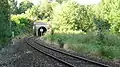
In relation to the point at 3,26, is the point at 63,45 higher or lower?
lower

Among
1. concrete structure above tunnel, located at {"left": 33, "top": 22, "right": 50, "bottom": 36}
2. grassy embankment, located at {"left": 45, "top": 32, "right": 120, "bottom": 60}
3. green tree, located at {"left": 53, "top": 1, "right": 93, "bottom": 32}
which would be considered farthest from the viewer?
concrete structure above tunnel, located at {"left": 33, "top": 22, "right": 50, "bottom": 36}

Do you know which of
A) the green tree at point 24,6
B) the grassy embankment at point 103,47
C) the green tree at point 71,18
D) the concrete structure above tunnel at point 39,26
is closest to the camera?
the grassy embankment at point 103,47

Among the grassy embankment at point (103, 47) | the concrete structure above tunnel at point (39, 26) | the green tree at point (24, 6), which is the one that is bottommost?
the concrete structure above tunnel at point (39, 26)

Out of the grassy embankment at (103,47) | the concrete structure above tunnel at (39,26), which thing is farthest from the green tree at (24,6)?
the grassy embankment at (103,47)

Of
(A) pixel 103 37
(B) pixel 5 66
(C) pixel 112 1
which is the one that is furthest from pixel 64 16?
(B) pixel 5 66

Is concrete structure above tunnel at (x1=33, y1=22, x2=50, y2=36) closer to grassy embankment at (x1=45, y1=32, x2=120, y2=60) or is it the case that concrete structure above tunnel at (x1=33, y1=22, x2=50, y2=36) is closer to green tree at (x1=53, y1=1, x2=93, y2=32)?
green tree at (x1=53, y1=1, x2=93, y2=32)

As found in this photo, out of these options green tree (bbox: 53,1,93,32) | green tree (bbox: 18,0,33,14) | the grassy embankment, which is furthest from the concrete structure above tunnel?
the grassy embankment

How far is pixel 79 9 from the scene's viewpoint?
6178cm

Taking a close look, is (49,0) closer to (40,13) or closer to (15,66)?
(40,13)

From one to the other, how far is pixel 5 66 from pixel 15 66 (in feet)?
1.66

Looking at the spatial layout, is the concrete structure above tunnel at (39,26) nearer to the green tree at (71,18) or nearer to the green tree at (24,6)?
the green tree at (24,6)

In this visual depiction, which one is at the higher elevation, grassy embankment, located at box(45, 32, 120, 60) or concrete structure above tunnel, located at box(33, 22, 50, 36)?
grassy embankment, located at box(45, 32, 120, 60)

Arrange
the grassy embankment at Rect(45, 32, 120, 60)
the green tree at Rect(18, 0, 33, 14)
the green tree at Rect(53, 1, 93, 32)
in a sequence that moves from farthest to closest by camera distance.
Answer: the green tree at Rect(18, 0, 33, 14) → the green tree at Rect(53, 1, 93, 32) → the grassy embankment at Rect(45, 32, 120, 60)

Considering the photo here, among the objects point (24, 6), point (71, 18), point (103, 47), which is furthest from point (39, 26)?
point (103, 47)
